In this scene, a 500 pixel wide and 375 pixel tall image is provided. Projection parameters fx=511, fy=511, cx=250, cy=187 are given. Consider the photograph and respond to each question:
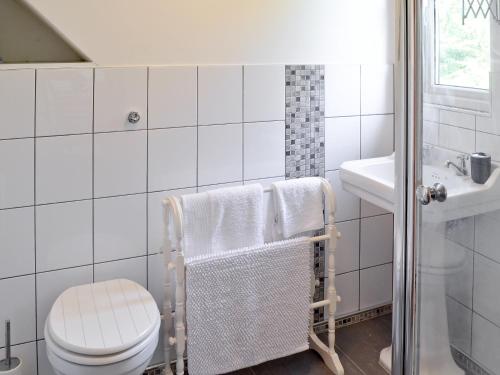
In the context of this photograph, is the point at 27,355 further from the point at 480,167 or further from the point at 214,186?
the point at 480,167

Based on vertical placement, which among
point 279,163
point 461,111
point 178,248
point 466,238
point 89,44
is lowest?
point 178,248

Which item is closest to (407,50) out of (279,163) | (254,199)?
(254,199)

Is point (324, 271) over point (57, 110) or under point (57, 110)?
under

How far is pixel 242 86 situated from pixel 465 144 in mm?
1072

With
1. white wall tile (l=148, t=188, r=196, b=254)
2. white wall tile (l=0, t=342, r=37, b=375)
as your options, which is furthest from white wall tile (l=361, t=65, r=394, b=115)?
white wall tile (l=0, t=342, r=37, b=375)

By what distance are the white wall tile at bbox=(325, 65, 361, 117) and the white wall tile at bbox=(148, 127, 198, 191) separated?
0.67 m

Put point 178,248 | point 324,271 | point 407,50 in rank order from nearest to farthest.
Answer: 1. point 407,50
2. point 178,248
3. point 324,271

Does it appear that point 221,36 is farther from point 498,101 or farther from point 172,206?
point 498,101

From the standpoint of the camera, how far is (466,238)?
4.33 ft

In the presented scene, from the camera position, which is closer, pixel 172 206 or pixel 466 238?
pixel 466 238

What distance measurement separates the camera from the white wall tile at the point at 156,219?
80.6 inches

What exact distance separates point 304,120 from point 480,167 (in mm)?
1107

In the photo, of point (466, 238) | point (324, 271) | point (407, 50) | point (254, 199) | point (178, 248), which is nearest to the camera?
point (407, 50)

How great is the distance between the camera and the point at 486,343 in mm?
1318
